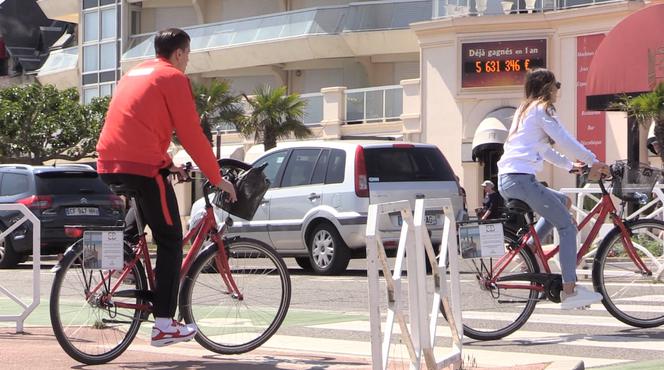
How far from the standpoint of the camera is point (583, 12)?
3519 centimetres

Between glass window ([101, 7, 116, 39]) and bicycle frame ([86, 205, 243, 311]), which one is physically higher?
glass window ([101, 7, 116, 39])

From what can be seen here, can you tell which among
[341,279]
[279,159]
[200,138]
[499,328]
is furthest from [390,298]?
[279,159]

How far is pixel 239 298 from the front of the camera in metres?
8.05

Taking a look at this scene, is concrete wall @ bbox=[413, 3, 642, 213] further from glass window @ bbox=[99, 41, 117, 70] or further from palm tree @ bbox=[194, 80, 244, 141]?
glass window @ bbox=[99, 41, 117, 70]

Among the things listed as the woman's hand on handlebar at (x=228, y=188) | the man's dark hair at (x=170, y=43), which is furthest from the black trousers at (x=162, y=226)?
the man's dark hair at (x=170, y=43)

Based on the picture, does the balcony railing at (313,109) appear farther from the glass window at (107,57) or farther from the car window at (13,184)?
the car window at (13,184)

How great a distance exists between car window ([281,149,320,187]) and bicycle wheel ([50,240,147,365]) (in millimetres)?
9948

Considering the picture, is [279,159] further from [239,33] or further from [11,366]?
[239,33]

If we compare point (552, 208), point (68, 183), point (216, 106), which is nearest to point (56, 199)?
point (68, 183)

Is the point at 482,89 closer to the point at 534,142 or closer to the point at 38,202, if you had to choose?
the point at 38,202

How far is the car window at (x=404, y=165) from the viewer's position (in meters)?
17.0

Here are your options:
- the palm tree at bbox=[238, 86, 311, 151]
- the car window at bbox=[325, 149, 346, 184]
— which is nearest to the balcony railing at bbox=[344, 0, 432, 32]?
the palm tree at bbox=[238, 86, 311, 151]

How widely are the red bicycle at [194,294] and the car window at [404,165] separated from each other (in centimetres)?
875

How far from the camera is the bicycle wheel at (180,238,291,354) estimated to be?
25.8 feet
